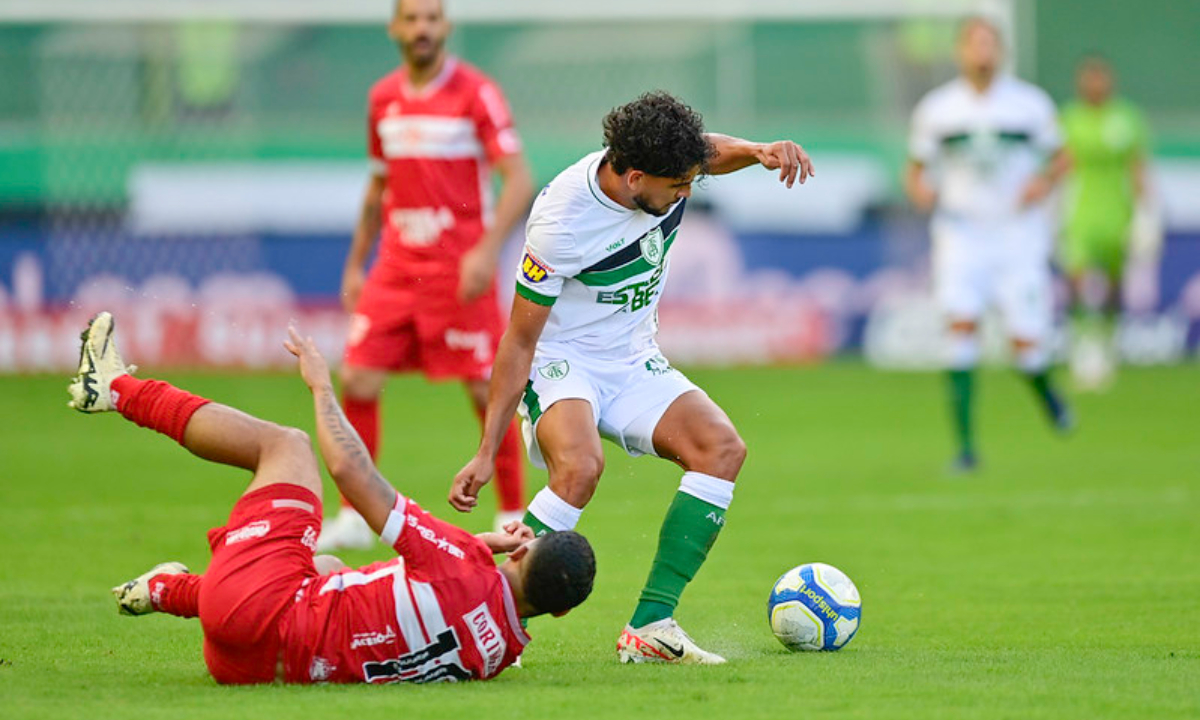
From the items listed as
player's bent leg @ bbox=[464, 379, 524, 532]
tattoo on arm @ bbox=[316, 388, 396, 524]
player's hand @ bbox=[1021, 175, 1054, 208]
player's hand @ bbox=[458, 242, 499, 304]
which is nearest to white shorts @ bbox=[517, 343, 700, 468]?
tattoo on arm @ bbox=[316, 388, 396, 524]

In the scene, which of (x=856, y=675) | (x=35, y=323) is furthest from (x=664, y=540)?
(x=35, y=323)

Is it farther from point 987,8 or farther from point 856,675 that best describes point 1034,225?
point 987,8

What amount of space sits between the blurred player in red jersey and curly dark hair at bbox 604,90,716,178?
9.99 feet

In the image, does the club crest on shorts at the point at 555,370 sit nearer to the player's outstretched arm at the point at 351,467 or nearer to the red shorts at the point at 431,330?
the player's outstretched arm at the point at 351,467

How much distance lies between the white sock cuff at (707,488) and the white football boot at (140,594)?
1702 millimetres

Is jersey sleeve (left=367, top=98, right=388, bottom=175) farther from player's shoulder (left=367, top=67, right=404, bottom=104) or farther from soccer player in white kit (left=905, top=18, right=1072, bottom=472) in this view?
soccer player in white kit (left=905, top=18, right=1072, bottom=472)

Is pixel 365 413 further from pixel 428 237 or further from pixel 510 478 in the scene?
pixel 428 237

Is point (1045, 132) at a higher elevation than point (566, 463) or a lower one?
higher

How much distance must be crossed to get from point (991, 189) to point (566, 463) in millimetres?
7501

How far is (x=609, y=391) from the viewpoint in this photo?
6680mm

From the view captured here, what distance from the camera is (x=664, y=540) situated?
21.2 ft

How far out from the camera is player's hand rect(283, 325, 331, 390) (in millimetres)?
5777

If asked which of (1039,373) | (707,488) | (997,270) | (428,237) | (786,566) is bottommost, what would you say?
(786,566)

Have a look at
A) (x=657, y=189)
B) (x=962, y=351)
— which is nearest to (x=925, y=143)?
(x=962, y=351)
